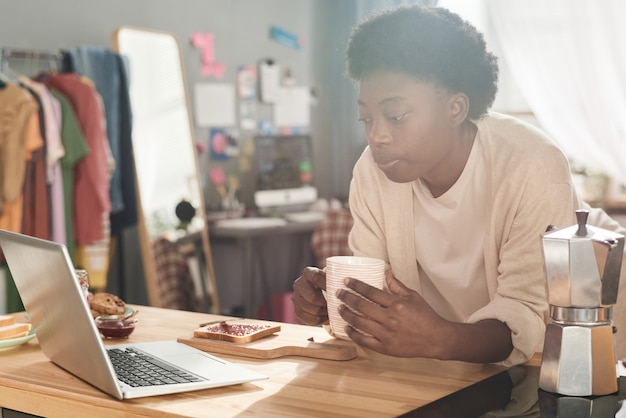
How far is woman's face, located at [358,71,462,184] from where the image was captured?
5.39 feet

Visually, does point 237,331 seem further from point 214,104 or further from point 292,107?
point 292,107

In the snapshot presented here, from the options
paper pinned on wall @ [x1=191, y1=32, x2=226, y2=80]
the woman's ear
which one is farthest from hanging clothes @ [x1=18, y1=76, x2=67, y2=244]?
the woman's ear

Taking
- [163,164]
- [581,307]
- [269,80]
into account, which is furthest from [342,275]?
[269,80]

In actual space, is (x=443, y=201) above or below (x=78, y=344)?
above

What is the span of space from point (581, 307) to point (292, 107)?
4.57 metres

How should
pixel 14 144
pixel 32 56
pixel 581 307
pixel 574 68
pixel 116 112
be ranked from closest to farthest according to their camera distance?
pixel 581 307 → pixel 14 144 → pixel 32 56 → pixel 116 112 → pixel 574 68

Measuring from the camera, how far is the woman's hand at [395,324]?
140cm

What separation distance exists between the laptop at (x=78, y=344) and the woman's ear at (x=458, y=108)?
2.14 feet

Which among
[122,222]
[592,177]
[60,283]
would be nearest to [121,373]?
[60,283]

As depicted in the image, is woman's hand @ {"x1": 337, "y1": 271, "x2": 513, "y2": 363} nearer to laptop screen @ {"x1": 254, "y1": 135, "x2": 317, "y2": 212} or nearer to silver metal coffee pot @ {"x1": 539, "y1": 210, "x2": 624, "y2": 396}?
silver metal coffee pot @ {"x1": 539, "y1": 210, "x2": 624, "y2": 396}

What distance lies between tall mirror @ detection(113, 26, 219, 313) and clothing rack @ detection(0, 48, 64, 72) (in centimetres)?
30

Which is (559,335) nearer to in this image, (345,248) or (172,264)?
(345,248)

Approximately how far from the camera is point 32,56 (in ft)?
13.2

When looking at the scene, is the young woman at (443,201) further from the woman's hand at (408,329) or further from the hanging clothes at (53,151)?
the hanging clothes at (53,151)
